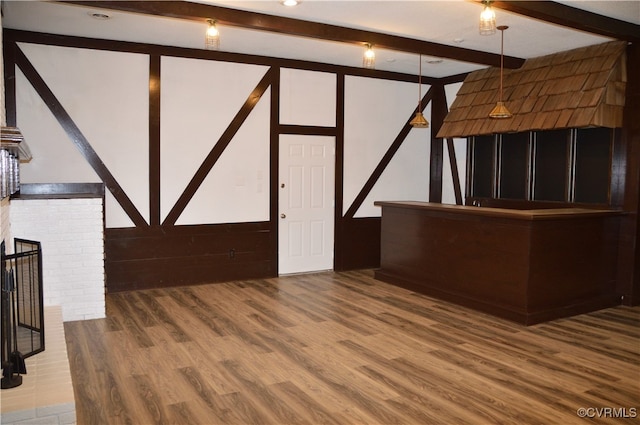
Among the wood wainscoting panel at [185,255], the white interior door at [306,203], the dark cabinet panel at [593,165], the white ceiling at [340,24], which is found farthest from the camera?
the white interior door at [306,203]

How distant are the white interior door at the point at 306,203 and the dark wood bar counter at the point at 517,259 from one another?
1.50m

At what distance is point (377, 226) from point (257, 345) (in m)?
3.91

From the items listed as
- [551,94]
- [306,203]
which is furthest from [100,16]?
[551,94]

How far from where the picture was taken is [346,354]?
4215mm

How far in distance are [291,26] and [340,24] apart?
0.54m

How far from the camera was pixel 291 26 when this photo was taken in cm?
509

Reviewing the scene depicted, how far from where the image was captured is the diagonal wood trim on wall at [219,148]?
21.3ft

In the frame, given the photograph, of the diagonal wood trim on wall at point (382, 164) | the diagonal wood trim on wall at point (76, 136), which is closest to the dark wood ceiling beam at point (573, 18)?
the diagonal wood trim on wall at point (382, 164)

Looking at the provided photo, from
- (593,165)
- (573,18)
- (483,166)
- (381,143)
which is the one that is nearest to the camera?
(573,18)

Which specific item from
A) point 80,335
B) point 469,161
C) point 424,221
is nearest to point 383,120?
point 469,161

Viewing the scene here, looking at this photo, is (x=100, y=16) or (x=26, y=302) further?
(x=100, y=16)

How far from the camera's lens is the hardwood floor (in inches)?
126

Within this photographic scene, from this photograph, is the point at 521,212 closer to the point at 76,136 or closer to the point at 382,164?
the point at 382,164

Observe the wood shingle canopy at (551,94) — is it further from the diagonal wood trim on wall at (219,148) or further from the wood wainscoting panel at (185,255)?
the wood wainscoting panel at (185,255)
